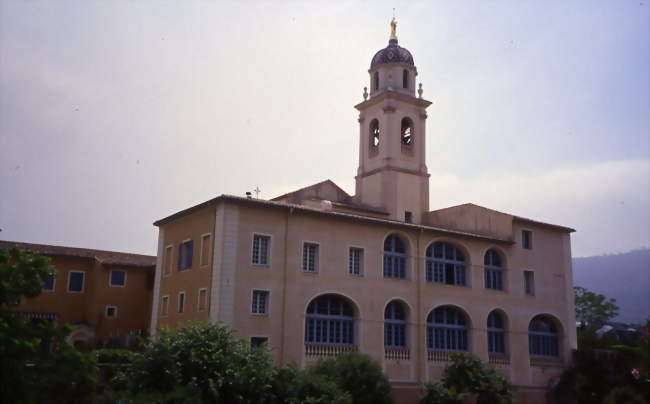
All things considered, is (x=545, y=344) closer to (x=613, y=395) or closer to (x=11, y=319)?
(x=613, y=395)

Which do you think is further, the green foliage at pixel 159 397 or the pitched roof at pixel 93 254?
the pitched roof at pixel 93 254

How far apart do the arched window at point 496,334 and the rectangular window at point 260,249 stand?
14172 millimetres

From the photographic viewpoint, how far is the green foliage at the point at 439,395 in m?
28.4

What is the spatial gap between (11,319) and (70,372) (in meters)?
1.83

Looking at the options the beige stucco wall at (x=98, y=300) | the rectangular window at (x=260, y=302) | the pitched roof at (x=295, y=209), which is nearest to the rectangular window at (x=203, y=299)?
the rectangular window at (x=260, y=302)

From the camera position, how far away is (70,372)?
623 inches

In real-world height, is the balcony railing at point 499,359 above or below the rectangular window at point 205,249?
below

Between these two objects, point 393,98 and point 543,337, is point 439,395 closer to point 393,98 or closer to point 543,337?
point 543,337

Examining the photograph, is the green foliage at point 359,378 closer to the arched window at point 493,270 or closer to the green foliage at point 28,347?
the green foliage at point 28,347

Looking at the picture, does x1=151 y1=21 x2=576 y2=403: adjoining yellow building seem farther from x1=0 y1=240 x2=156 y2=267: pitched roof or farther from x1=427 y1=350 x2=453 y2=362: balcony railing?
x1=0 y1=240 x2=156 y2=267: pitched roof

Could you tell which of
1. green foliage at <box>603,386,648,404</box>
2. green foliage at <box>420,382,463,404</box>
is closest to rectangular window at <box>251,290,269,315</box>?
green foliage at <box>420,382,463,404</box>

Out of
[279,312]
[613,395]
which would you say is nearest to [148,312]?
[279,312]

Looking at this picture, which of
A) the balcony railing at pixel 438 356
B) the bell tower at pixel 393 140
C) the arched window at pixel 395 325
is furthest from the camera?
the bell tower at pixel 393 140

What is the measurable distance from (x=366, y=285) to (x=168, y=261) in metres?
10.5
